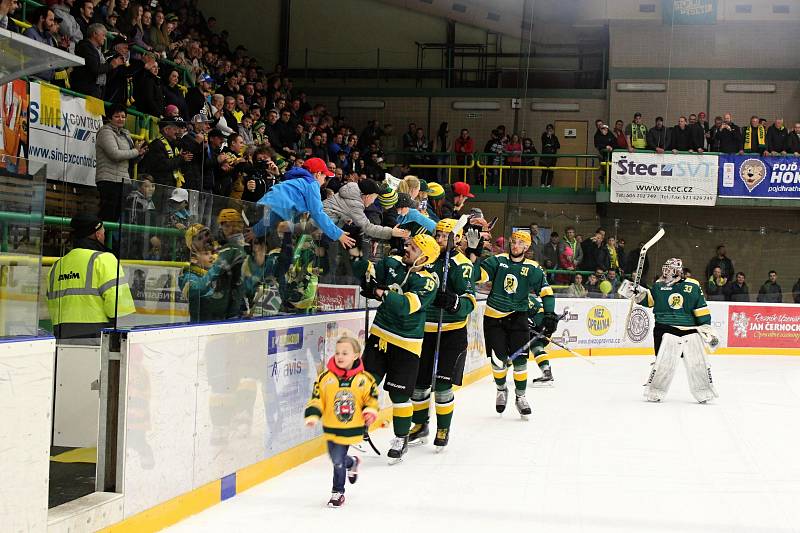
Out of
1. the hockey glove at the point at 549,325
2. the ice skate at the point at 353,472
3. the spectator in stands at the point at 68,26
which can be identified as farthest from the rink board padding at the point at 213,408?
the spectator in stands at the point at 68,26

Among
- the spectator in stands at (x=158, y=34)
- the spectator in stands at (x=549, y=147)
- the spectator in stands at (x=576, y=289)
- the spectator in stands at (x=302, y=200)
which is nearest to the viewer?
the spectator in stands at (x=302, y=200)

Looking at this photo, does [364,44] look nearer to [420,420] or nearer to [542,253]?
[542,253]

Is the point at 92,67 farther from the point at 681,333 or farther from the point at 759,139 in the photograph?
the point at 759,139

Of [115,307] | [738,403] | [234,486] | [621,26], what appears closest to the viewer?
[115,307]

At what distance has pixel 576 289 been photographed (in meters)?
16.9

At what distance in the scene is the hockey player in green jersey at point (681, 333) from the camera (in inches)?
440

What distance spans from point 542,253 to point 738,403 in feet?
17.5

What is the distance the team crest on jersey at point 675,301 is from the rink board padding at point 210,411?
5262 millimetres

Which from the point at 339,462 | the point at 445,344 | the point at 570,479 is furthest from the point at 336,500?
the point at 445,344

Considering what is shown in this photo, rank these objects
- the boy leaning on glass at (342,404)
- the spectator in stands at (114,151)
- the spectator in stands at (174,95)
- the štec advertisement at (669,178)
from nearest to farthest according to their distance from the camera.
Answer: the boy leaning on glass at (342,404) < the spectator in stands at (114,151) < the spectator in stands at (174,95) < the štec advertisement at (669,178)

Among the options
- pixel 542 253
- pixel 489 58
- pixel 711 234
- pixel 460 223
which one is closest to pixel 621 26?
pixel 489 58

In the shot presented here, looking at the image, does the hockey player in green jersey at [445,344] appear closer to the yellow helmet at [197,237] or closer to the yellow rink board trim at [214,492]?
the yellow rink board trim at [214,492]

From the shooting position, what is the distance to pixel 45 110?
884cm

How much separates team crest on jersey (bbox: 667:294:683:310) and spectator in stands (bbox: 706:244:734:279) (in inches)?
292
